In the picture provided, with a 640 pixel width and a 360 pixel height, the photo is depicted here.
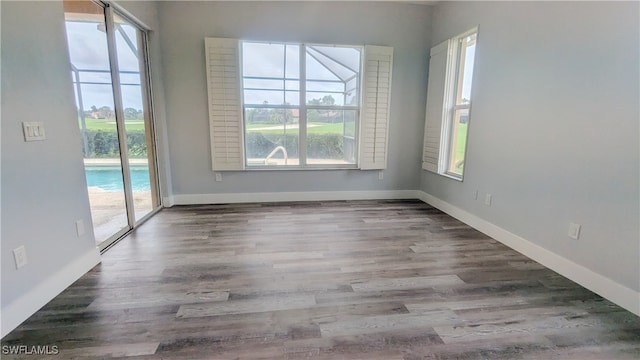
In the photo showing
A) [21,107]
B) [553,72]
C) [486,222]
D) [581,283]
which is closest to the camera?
[21,107]

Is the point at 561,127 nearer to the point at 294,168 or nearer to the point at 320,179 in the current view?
the point at 320,179

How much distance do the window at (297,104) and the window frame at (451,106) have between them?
787 millimetres

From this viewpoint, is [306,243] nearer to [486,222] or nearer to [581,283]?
[486,222]

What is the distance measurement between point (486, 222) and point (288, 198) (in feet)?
8.37

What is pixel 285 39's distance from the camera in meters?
3.95

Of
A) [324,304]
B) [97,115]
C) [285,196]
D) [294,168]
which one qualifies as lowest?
[324,304]

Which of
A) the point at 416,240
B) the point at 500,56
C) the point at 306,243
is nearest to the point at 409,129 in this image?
the point at 500,56

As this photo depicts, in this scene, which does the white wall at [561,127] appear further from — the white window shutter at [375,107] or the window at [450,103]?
the white window shutter at [375,107]

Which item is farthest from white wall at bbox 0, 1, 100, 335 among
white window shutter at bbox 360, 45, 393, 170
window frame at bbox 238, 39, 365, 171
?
white window shutter at bbox 360, 45, 393, 170

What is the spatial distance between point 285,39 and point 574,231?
3690mm

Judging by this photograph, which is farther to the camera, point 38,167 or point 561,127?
point 561,127

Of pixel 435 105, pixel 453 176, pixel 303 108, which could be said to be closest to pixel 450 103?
pixel 435 105

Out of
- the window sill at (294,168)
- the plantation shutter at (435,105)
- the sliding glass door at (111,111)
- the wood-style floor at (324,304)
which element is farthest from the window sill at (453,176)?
the sliding glass door at (111,111)

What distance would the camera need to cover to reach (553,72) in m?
2.38
